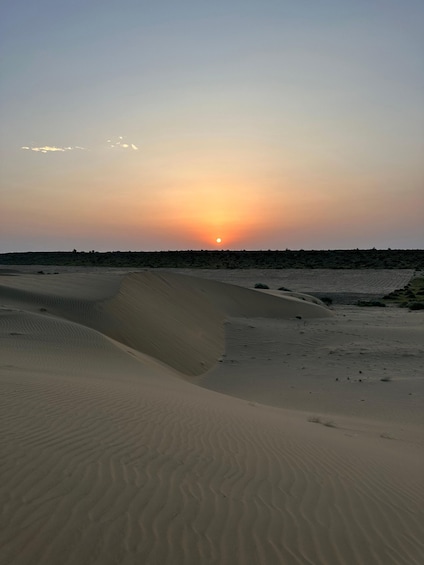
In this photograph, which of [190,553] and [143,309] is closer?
[190,553]

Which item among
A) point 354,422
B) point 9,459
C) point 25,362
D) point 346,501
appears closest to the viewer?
→ point 9,459

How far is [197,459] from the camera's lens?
5062mm

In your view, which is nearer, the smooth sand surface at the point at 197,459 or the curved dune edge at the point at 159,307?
the smooth sand surface at the point at 197,459

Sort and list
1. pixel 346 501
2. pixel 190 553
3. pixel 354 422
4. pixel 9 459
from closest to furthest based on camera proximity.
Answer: pixel 190 553 → pixel 9 459 → pixel 346 501 → pixel 354 422

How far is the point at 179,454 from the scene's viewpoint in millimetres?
5121

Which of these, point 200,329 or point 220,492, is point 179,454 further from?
point 200,329

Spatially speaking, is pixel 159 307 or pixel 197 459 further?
pixel 159 307

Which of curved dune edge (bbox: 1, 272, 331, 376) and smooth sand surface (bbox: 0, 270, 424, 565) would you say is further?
curved dune edge (bbox: 1, 272, 331, 376)

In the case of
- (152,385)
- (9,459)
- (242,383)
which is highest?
(9,459)

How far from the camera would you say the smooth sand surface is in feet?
11.3

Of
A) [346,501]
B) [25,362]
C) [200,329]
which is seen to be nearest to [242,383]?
[25,362]

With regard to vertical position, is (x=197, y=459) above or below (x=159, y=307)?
above

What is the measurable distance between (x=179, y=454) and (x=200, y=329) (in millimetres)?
15318

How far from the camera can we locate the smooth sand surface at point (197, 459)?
3432 mm
